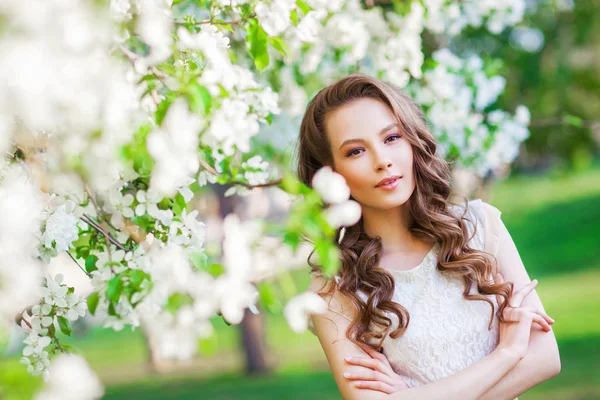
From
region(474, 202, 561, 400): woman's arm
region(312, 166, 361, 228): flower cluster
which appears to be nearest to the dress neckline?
region(474, 202, 561, 400): woman's arm

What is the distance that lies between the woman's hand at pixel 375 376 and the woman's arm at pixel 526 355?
0.81ft

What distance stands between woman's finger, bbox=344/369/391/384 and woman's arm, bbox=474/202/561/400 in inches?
10.8

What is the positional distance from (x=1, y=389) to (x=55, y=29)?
499mm

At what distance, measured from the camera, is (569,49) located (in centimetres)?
983

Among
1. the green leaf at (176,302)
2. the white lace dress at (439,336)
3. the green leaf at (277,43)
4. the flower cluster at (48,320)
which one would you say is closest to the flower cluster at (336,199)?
the green leaf at (176,302)

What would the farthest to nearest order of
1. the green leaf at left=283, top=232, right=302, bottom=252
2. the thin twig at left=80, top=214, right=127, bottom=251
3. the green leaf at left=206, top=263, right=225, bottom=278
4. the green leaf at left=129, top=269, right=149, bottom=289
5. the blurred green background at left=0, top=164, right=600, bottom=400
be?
the blurred green background at left=0, top=164, right=600, bottom=400, the thin twig at left=80, top=214, right=127, bottom=251, the green leaf at left=129, top=269, right=149, bottom=289, the green leaf at left=206, top=263, right=225, bottom=278, the green leaf at left=283, top=232, right=302, bottom=252

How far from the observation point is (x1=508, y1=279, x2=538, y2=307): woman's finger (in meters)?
2.21

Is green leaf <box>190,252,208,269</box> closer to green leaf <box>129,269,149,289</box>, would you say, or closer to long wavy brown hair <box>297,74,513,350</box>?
green leaf <box>129,269,149,289</box>

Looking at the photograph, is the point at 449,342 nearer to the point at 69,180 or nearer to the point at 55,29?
the point at 69,180

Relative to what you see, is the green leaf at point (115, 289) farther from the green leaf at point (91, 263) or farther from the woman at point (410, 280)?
the woman at point (410, 280)

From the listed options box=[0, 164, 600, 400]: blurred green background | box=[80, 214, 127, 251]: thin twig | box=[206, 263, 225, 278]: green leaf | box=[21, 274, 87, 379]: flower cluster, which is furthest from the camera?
box=[0, 164, 600, 400]: blurred green background

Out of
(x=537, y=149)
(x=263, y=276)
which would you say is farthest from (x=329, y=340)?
(x=537, y=149)

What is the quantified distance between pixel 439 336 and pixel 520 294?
27 cm

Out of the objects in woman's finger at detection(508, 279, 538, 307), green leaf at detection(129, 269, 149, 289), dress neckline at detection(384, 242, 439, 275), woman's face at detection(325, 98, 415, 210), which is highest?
woman's face at detection(325, 98, 415, 210)
